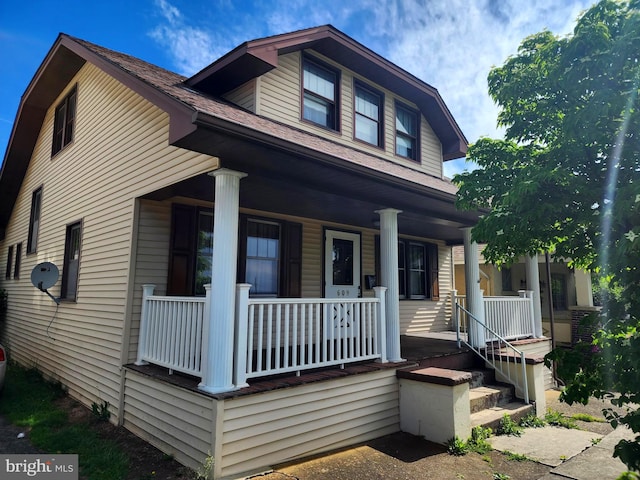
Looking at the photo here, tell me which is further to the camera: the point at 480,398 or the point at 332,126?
the point at 332,126

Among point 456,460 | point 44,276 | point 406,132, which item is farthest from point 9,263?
point 456,460

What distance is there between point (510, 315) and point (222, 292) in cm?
646

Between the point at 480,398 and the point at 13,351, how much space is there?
1129cm

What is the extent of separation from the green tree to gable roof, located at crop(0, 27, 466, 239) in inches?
79.2

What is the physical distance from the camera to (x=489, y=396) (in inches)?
239

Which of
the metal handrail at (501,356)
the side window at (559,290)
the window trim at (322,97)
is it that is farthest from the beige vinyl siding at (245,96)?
the side window at (559,290)

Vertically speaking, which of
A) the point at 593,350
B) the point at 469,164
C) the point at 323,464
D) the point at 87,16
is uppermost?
the point at 87,16

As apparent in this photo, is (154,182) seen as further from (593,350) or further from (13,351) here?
(13,351)

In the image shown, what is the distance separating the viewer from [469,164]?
13.8 feet

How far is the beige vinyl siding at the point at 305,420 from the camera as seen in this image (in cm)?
415

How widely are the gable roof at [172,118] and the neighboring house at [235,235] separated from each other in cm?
4

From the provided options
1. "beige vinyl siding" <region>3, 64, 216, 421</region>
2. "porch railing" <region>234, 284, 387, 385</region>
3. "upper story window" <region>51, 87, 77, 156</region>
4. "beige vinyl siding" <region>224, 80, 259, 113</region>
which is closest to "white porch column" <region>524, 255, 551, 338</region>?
"porch railing" <region>234, 284, 387, 385</region>

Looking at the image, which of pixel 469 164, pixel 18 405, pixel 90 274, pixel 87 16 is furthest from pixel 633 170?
pixel 87 16

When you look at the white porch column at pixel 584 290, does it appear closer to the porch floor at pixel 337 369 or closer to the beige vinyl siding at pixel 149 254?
the porch floor at pixel 337 369
